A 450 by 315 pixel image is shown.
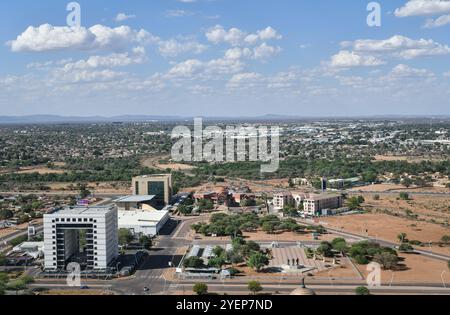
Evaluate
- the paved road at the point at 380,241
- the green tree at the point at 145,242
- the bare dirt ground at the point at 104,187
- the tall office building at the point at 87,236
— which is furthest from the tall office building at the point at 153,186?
the tall office building at the point at 87,236

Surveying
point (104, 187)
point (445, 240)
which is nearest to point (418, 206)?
point (445, 240)

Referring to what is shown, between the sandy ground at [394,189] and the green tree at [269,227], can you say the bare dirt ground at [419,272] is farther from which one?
the sandy ground at [394,189]

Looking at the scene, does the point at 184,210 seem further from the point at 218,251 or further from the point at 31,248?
the point at 31,248

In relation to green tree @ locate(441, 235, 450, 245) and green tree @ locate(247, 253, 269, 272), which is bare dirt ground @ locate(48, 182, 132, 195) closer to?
green tree @ locate(247, 253, 269, 272)

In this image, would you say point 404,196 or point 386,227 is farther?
point 404,196

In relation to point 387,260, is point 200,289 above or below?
above
